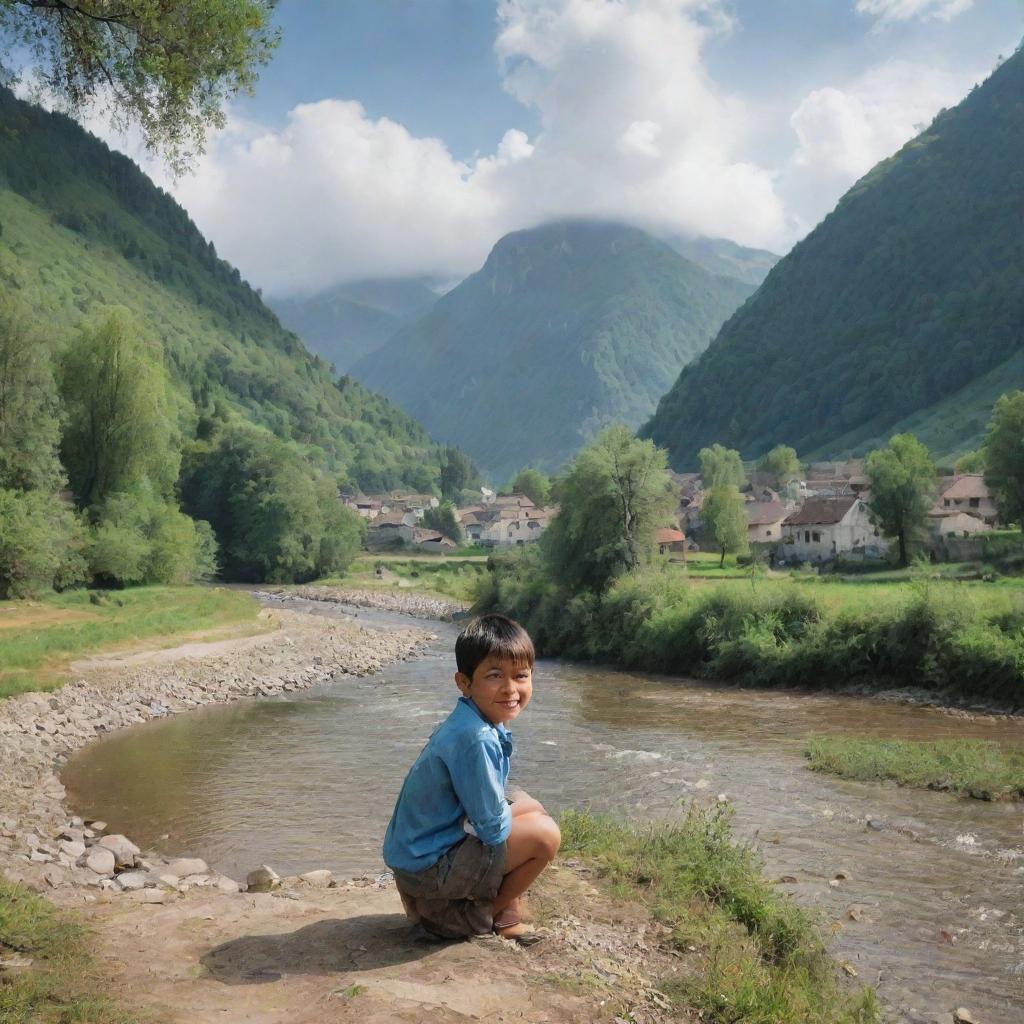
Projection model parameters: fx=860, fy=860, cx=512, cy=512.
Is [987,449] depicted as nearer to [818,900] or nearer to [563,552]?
[563,552]

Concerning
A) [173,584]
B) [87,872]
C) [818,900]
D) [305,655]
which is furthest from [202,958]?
[173,584]

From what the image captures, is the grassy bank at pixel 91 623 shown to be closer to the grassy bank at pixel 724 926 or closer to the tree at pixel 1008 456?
the grassy bank at pixel 724 926

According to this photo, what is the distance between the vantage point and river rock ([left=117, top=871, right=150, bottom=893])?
1024 centimetres

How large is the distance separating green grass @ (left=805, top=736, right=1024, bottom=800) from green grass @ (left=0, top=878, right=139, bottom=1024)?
1508cm

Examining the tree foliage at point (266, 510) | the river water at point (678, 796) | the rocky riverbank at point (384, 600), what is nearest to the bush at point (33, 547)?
the river water at point (678, 796)

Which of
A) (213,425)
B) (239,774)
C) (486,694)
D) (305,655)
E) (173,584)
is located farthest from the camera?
(213,425)

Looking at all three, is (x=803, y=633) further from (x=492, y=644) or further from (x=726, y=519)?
(x=726, y=519)

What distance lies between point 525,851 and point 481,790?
0.70m

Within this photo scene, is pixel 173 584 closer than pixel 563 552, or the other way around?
pixel 563 552

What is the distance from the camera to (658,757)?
20203 millimetres

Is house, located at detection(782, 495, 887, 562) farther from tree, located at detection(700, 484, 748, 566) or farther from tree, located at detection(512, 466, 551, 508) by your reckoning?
tree, located at detection(512, 466, 551, 508)

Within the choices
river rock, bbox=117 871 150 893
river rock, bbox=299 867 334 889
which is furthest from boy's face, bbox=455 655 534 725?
river rock, bbox=117 871 150 893

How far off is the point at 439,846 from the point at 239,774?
14659 mm

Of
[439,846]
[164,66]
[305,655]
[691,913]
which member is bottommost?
[305,655]
